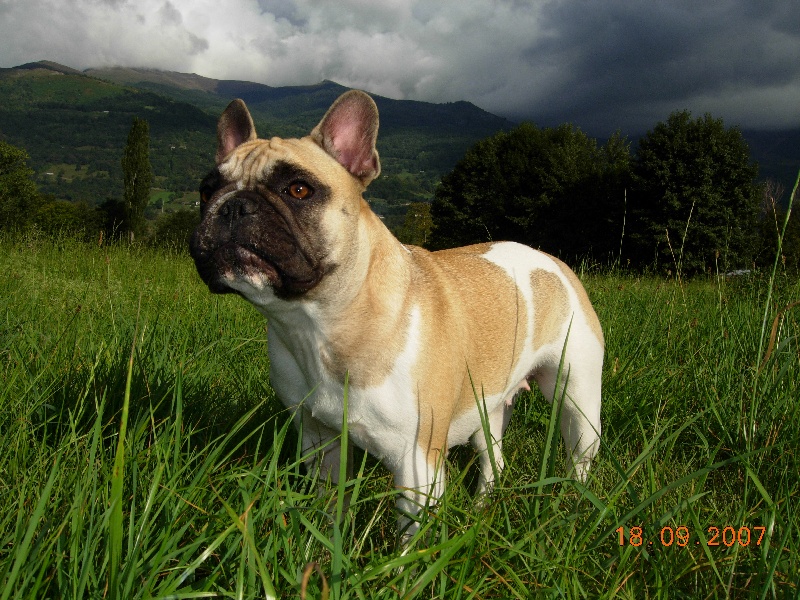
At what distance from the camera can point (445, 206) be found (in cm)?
5119

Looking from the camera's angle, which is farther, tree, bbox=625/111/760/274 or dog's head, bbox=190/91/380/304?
tree, bbox=625/111/760/274

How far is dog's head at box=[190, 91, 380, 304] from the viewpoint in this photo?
9.36ft

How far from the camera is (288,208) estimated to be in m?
2.96

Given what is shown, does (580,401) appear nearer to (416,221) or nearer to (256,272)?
(256,272)

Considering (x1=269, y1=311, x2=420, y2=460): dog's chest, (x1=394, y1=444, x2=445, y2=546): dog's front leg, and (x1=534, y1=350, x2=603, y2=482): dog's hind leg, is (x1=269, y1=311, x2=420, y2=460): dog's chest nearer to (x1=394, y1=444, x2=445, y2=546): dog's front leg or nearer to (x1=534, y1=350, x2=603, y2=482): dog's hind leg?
(x1=394, y1=444, x2=445, y2=546): dog's front leg

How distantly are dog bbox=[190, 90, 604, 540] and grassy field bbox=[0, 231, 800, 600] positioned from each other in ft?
0.92

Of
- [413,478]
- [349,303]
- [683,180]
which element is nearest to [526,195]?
[683,180]

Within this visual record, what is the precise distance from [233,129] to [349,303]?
162cm

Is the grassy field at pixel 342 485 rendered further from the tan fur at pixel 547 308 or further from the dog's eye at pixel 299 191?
the dog's eye at pixel 299 191

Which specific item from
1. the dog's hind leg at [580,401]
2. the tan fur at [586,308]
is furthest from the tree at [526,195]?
the dog's hind leg at [580,401]

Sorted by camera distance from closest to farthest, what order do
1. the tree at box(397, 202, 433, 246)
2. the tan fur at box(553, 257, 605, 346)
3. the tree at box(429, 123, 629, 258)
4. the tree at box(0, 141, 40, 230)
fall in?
the tan fur at box(553, 257, 605, 346), the tree at box(429, 123, 629, 258), the tree at box(0, 141, 40, 230), the tree at box(397, 202, 433, 246)

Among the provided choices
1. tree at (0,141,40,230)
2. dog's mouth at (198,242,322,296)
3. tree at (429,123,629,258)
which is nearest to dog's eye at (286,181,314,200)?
dog's mouth at (198,242,322,296)

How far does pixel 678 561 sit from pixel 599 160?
6150cm

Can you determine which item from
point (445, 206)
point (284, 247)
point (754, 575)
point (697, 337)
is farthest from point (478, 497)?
point (445, 206)
